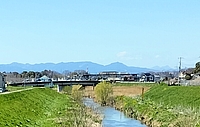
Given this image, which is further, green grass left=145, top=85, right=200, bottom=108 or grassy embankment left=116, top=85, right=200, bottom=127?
green grass left=145, top=85, right=200, bottom=108

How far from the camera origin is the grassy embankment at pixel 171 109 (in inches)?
1483

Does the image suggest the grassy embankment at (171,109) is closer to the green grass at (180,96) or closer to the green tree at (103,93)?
the green grass at (180,96)

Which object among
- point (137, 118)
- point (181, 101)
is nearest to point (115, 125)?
point (137, 118)

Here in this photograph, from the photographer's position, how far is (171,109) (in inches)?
1999

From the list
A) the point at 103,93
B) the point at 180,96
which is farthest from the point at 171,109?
the point at 103,93

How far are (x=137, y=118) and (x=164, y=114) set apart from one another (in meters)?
7.58

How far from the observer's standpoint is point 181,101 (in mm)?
63656

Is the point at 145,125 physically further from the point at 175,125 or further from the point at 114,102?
the point at 114,102

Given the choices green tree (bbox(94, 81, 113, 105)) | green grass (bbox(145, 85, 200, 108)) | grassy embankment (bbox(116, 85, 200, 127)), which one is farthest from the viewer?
green tree (bbox(94, 81, 113, 105))

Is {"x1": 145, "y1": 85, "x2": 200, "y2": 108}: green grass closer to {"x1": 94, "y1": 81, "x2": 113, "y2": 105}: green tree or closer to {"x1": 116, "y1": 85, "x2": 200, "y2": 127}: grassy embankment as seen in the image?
{"x1": 116, "y1": 85, "x2": 200, "y2": 127}: grassy embankment

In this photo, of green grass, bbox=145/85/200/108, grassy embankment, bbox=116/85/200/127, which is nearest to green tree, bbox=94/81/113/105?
grassy embankment, bbox=116/85/200/127

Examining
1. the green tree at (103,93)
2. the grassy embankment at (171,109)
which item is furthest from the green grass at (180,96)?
the green tree at (103,93)

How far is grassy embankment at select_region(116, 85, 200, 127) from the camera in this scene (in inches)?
1483

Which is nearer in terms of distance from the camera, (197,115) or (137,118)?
(197,115)
